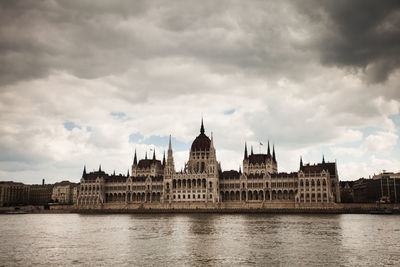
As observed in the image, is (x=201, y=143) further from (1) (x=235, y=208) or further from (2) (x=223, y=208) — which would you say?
(1) (x=235, y=208)

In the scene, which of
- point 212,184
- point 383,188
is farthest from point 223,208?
point 383,188

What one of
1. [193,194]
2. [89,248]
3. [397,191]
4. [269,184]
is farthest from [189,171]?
[89,248]

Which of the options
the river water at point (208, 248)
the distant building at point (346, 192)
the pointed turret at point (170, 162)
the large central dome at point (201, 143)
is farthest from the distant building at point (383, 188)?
the river water at point (208, 248)

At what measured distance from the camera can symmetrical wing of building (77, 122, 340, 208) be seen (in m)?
137

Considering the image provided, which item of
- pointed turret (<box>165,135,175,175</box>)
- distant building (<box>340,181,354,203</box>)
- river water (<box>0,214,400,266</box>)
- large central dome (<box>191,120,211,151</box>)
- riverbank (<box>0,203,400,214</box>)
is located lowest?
river water (<box>0,214,400,266</box>)

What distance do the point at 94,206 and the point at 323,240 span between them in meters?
115

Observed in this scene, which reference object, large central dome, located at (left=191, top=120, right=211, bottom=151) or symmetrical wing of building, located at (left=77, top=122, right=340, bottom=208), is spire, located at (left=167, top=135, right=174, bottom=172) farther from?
large central dome, located at (left=191, top=120, right=211, bottom=151)

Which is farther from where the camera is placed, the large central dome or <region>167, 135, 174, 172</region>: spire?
the large central dome

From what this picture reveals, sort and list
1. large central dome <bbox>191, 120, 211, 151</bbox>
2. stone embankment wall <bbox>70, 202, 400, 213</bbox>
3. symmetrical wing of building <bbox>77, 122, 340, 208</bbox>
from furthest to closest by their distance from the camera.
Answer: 1. large central dome <bbox>191, 120, 211, 151</bbox>
2. symmetrical wing of building <bbox>77, 122, 340, 208</bbox>
3. stone embankment wall <bbox>70, 202, 400, 213</bbox>

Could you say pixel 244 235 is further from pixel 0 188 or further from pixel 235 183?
pixel 0 188

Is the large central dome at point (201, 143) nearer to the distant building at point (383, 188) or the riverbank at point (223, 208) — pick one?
the riverbank at point (223, 208)

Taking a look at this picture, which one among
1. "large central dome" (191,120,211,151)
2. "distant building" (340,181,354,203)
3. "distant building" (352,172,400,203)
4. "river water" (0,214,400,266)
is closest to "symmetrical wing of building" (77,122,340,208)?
"large central dome" (191,120,211,151)

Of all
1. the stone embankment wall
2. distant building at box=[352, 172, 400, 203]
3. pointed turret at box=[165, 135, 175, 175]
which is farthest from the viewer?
pointed turret at box=[165, 135, 175, 175]

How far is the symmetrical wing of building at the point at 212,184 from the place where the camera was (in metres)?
137
